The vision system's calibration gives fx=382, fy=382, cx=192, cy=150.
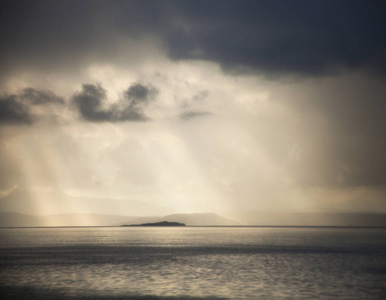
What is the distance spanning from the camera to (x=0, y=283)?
54938 mm

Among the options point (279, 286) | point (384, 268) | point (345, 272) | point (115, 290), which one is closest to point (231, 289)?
point (279, 286)

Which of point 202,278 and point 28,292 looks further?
point 202,278

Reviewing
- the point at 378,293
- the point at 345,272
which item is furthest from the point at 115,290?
the point at 345,272

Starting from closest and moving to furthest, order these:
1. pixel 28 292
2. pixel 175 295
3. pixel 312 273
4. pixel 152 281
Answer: pixel 175 295
pixel 28 292
pixel 152 281
pixel 312 273

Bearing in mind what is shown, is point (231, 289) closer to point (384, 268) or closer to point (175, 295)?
point (175, 295)

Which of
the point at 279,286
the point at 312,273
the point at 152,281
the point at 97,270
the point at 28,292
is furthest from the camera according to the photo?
the point at 97,270

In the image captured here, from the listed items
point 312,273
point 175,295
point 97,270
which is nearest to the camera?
point 175,295

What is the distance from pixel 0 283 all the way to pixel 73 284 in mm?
10700

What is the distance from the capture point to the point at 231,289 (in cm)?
4906

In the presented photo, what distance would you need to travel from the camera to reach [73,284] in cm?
5438

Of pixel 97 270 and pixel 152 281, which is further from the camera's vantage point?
pixel 97 270

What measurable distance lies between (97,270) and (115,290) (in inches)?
939

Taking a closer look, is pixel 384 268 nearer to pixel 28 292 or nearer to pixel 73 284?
pixel 73 284

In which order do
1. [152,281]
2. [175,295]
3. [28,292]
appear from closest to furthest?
1. [175,295]
2. [28,292]
3. [152,281]
